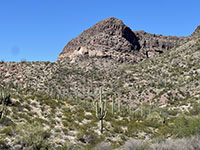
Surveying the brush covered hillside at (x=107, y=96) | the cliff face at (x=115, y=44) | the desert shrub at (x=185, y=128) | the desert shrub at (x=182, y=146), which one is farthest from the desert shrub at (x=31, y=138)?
the cliff face at (x=115, y=44)

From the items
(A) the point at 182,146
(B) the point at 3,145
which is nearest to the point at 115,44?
(A) the point at 182,146

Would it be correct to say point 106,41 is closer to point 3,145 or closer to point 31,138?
point 31,138

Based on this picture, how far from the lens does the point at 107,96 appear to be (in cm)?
4900

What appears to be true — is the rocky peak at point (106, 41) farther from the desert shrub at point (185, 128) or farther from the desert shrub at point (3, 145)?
the desert shrub at point (3, 145)

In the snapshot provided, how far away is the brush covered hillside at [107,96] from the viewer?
46.4 feet

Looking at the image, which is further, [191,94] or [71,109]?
[191,94]

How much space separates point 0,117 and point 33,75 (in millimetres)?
38047

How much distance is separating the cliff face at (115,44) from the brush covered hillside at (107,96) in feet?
1.30

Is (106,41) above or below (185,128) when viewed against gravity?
above

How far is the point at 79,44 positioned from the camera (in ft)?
281

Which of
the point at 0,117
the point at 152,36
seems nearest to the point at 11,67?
the point at 0,117

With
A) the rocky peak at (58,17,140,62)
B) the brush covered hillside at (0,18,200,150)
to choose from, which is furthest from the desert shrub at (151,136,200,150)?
the rocky peak at (58,17,140,62)

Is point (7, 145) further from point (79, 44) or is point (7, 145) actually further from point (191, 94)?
point (79, 44)

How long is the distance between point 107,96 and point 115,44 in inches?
1513
